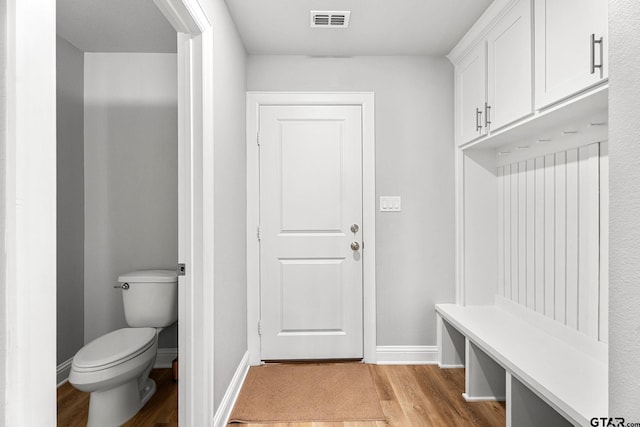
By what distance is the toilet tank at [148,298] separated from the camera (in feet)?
8.40

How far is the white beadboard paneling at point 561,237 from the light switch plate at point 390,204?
3.60ft

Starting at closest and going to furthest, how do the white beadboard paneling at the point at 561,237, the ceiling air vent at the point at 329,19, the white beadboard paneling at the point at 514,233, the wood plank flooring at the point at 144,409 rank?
the white beadboard paneling at the point at 561,237 < the wood plank flooring at the point at 144,409 < the ceiling air vent at the point at 329,19 < the white beadboard paneling at the point at 514,233

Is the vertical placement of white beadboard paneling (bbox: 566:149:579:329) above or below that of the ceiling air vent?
below

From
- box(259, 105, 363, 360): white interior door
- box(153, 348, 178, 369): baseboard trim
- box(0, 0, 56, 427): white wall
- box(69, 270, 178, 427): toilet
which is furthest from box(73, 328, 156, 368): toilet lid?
box(0, 0, 56, 427): white wall

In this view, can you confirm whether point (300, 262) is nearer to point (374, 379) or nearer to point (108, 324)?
point (374, 379)

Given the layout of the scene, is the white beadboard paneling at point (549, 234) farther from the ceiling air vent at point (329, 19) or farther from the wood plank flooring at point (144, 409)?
the wood plank flooring at point (144, 409)

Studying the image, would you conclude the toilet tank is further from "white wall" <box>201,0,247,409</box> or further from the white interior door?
the white interior door

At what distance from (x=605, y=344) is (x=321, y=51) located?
98.2 inches

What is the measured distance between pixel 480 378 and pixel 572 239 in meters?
1.01

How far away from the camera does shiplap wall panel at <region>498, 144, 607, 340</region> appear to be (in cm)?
178

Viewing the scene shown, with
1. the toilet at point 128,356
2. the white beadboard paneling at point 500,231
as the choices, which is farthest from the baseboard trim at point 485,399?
the toilet at point 128,356

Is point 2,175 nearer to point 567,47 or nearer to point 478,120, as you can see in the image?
point 567,47

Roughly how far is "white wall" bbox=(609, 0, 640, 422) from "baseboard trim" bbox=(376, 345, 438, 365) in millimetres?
2158

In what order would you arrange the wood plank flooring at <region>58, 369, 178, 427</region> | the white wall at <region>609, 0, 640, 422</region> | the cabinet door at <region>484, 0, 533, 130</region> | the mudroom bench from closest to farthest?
the white wall at <region>609, 0, 640, 422</region>
the mudroom bench
the cabinet door at <region>484, 0, 533, 130</region>
the wood plank flooring at <region>58, 369, 178, 427</region>
